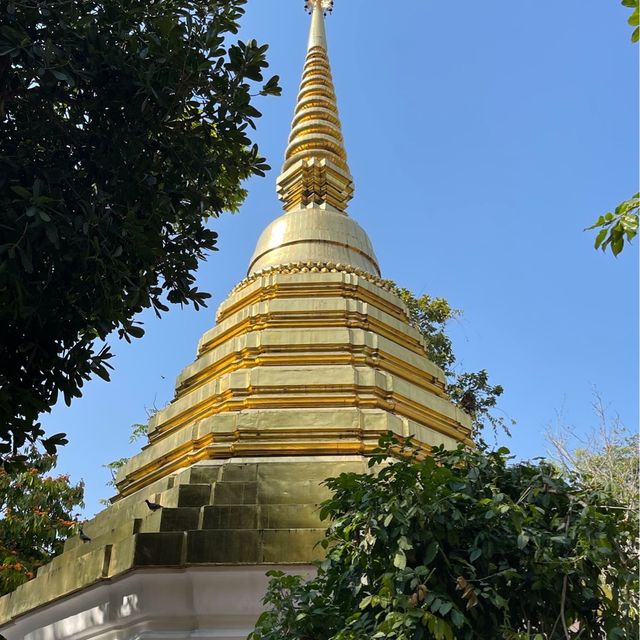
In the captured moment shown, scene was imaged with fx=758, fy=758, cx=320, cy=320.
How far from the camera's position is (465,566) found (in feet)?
12.2

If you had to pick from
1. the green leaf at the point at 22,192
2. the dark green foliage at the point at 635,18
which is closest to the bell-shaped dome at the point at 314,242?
the green leaf at the point at 22,192

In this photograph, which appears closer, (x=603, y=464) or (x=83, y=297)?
(x=83, y=297)

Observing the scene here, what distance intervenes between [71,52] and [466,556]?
3.76 meters

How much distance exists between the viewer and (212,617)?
548 cm

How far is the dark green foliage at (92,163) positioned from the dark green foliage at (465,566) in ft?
6.48

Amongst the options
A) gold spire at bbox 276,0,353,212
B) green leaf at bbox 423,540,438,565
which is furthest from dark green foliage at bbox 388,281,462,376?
green leaf at bbox 423,540,438,565

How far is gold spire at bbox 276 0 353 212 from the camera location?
38.5 ft

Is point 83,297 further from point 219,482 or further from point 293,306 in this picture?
point 293,306

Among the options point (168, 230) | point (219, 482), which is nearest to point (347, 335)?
point (219, 482)

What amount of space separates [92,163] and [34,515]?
9.24 m

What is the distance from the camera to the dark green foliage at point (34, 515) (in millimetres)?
12297

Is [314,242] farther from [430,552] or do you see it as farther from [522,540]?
[522,540]

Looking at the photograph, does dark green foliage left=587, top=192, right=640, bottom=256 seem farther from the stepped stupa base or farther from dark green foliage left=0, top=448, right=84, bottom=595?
dark green foliage left=0, top=448, right=84, bottom=595

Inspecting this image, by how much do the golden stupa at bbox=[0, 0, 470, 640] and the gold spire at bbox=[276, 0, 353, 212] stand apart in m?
0.98
